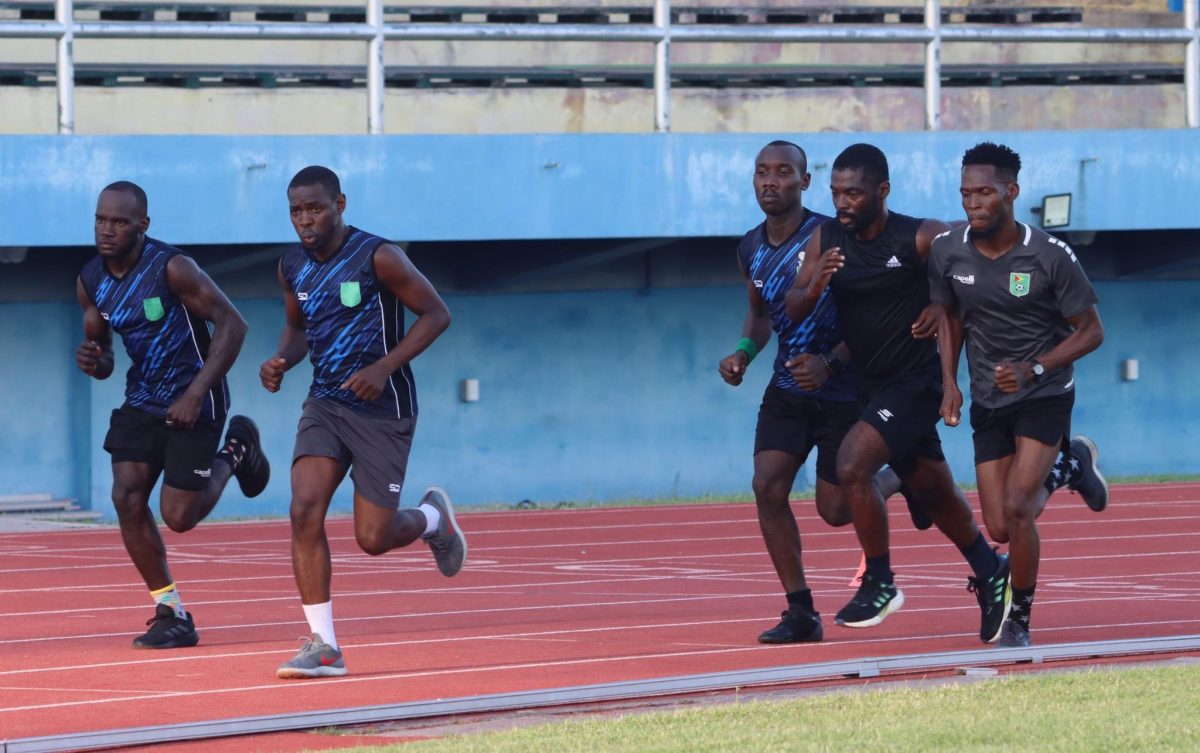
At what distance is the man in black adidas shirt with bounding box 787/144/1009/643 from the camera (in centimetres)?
896

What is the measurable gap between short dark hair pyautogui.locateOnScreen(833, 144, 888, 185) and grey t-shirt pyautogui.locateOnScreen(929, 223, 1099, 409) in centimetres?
38

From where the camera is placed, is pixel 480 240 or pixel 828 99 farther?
pixel 828 99

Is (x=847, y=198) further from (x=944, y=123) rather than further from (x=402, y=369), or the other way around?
(x=944, y=123)

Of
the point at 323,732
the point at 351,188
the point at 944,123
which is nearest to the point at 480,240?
the point at 351,188

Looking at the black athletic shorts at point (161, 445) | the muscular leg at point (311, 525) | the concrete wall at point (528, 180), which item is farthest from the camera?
the concrete wall at point (528, 180)

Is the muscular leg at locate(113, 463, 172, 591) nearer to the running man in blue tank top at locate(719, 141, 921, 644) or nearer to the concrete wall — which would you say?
the running man in blue tank top at locate(719, 141, 921, 644)

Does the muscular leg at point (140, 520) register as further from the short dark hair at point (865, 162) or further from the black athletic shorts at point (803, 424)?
the short dark hair at point (865, 162)

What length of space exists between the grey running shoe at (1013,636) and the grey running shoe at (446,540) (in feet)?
7.96

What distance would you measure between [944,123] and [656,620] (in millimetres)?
12023

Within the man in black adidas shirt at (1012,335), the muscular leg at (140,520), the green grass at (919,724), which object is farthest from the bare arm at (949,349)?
the muscular leg at (140,520)

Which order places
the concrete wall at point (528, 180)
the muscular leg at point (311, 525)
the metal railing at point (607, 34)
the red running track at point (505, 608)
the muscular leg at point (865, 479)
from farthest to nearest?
the concrete wall at point (528, 180)
the metal railing at point (607, 34)
the muscular leg at point (865, 479)
the muscular leg at point (311, 525)
the red running track at point (505, 608)

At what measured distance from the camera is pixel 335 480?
852 cm

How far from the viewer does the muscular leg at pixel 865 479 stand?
8953 millimetres

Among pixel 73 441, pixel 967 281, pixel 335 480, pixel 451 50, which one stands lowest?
pixel 73 441
